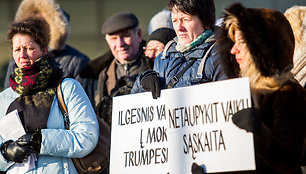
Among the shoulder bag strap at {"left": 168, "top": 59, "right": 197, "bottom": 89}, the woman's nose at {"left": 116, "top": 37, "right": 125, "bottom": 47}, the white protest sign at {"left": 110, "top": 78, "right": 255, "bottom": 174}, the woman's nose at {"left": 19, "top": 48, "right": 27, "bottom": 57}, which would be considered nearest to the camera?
the white protest sign at {"left": 110, "top": 78, "right": 255, "bottom": 174}

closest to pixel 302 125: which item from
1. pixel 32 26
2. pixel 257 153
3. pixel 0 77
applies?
pixel 257 153

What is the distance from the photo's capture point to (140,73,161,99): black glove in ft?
13.1

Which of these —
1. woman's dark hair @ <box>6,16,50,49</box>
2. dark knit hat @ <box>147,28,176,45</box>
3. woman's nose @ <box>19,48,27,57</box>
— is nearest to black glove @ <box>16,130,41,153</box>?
woman's nose @ <box>19,48,27,57</box>

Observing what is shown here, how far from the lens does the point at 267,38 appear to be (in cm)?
358

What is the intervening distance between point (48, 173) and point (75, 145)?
283 millimetres

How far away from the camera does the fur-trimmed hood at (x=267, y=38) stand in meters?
3.57

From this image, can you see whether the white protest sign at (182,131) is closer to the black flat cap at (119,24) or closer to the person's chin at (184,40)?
the person's chin at (184,40)

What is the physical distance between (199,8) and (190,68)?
0.46m

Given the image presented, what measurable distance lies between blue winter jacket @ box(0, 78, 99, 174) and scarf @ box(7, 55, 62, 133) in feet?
0.22

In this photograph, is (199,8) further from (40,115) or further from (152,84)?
(40,115)

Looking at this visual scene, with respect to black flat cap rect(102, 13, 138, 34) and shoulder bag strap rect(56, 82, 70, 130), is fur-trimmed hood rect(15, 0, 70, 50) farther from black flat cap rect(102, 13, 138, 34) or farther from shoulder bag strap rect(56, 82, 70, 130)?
shoulder bag strap rect(56, 82, 70, 130)

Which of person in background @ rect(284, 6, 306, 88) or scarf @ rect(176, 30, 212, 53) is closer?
scarf @ rect(176, 30, 212, 53)

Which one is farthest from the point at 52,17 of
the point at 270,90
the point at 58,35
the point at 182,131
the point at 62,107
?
the point at 270,90

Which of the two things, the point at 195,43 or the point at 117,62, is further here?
the point at 117,62
